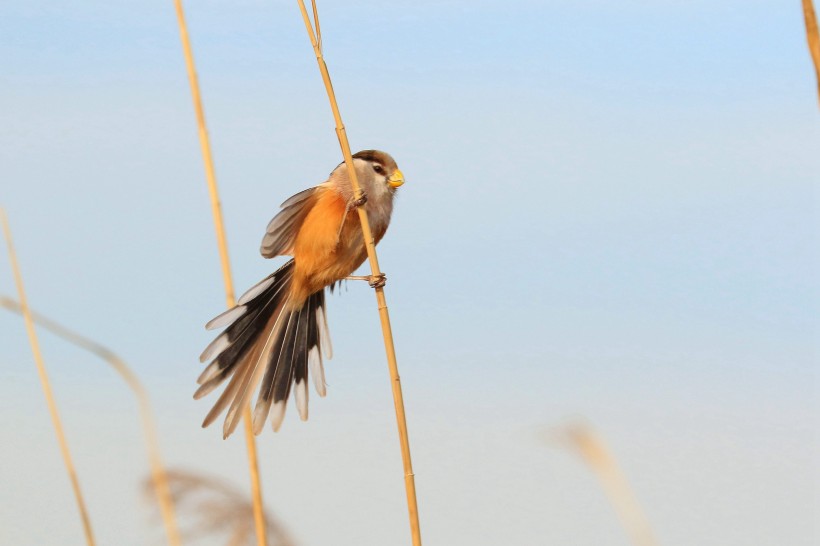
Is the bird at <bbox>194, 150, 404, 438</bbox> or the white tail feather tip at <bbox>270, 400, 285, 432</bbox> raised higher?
the bird at <bbox>194, 150, 404, 438</bbox>

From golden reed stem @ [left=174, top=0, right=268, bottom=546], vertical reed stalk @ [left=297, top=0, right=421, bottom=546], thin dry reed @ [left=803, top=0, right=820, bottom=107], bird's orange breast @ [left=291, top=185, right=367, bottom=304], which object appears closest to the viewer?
thin dry reed @ [left=803, top=0, right=820, bottom=107]

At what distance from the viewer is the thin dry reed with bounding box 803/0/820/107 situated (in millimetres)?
1084

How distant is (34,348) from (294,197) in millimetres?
821

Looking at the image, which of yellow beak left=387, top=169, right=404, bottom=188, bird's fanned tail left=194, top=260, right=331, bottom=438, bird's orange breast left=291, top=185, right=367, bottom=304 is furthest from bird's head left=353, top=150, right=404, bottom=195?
bird's fanned tail left=194, top=260, right=331, bottom=438

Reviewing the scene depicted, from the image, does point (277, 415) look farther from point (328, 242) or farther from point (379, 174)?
point (379, 174)

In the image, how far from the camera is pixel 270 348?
8.70 ft

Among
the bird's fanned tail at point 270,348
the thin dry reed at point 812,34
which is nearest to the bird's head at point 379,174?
the bird's fanned tail at point 270,348

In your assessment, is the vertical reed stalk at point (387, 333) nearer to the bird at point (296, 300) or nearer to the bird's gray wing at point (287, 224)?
the bird at point (296, 300)

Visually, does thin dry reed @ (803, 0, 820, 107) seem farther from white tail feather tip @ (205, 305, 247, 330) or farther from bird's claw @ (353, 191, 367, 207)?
white tail feather tip @ (205, 305, 247, 330)

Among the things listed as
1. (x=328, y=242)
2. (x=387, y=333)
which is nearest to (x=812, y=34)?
(x=387, y=333)

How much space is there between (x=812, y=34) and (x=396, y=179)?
158 centimetres

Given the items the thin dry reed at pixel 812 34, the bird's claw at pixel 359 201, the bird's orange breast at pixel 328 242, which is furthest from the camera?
the bird's orange breast at pixel 328 242

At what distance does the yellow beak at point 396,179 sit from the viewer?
2.57 metres

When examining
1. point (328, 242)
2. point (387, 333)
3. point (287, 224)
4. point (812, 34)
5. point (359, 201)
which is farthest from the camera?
point (287, 224)
